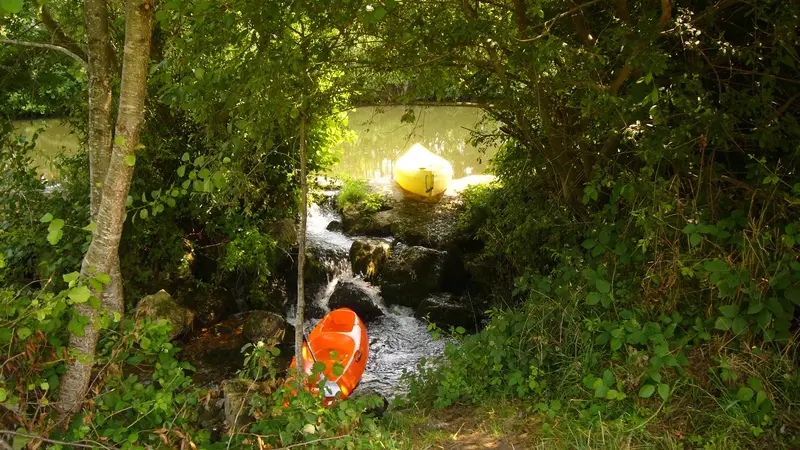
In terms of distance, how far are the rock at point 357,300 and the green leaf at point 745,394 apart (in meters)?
4.82

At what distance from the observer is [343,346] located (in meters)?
5.27

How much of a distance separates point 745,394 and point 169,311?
5.34 metres

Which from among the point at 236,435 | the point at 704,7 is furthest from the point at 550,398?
the point at 704,7

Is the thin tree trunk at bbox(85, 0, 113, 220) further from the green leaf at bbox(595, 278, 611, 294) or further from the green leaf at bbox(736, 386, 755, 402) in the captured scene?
the green leaf at bbox(736, 386, 755, 402)

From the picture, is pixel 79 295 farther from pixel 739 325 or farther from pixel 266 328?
pixel 266 328

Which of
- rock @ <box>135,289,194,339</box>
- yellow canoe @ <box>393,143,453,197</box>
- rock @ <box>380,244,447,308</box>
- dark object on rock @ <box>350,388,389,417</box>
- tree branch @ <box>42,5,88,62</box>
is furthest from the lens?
yellow canoe @ <box>393,143,453,197</box>

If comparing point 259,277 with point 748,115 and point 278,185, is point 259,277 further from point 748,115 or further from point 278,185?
point 748,115

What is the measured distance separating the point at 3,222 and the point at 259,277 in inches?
106

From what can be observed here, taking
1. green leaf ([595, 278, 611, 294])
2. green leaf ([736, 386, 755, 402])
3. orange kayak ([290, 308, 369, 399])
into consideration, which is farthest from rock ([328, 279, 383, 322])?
green leaf ([736, 386, 755, 402])

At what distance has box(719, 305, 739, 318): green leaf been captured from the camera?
2691 mm

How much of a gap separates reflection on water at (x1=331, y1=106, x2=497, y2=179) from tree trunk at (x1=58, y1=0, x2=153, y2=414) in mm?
7372

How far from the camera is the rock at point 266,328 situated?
6375mm

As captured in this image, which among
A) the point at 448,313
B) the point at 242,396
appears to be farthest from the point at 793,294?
the point at 448,313

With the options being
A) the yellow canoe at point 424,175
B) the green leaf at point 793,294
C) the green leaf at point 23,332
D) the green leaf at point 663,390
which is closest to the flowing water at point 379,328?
the yellow canoe at point 424,175
